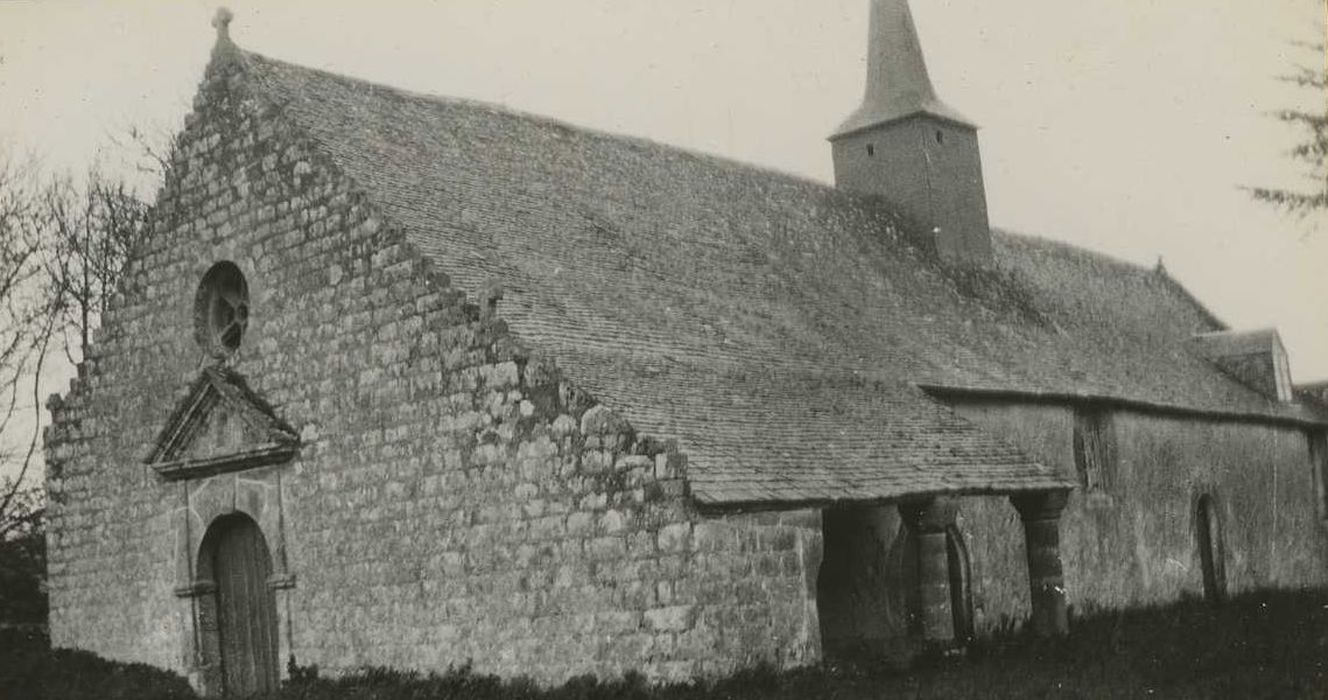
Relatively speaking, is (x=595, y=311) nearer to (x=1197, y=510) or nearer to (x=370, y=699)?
(x=370, y=699)

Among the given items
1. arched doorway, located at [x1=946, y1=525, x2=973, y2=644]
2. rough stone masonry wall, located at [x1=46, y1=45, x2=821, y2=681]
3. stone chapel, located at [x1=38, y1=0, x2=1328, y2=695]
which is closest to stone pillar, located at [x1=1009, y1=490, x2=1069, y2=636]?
stone chapel, located at [x1=38, y1=0, x2=1328, y2=695]

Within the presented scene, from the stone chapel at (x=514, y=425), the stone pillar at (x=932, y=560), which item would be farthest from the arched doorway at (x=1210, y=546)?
the stone pillar at (x=932, y=560)

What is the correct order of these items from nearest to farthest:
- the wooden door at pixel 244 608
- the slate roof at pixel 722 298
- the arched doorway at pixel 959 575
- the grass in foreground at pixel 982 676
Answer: the grass in foreground at pixel 982 676 → the slate roof at pixel 722 298 → the wooden door at pixel 244 608 → the arched doorway at pixel 959 575

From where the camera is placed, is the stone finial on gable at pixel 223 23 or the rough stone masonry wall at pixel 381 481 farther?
the stone finial on gable at pixel 223 23

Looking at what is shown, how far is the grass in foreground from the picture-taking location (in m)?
12.1

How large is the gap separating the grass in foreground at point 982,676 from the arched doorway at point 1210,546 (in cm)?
794

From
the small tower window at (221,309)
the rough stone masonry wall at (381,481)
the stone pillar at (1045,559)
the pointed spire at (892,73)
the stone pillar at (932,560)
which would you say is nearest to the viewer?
the rough stone masonry wall at (381,481)

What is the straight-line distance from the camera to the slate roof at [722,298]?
1412 cm

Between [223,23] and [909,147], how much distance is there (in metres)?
13.5

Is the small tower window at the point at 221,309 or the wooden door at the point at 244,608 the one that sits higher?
the small tower window at the point at 221,309

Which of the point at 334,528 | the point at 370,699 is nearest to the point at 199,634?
the point at 334,528

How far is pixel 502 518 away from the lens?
13562mm

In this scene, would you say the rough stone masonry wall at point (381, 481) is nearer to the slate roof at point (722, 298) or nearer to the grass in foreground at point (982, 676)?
the grass in foreground at point (982, 676)

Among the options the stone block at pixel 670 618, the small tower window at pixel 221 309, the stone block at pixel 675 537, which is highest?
the small tower window at pixel 221 309
